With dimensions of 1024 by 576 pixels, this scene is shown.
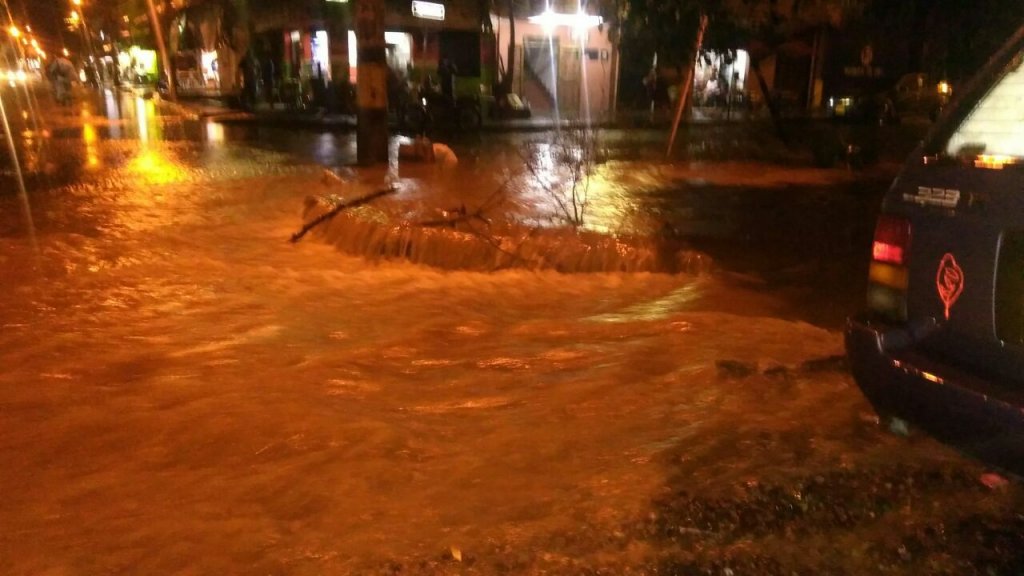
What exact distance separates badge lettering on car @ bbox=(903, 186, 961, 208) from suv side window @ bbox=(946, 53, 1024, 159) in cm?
16

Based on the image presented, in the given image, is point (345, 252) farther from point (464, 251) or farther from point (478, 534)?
point (478, 534)

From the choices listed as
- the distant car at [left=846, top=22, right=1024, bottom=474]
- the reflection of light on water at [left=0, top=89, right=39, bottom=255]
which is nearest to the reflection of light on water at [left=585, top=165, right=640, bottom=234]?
the distant car at [left=846, top=22, right=1024, bottom=474]

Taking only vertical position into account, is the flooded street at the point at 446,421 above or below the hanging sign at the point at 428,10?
below

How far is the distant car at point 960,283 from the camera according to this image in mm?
3145

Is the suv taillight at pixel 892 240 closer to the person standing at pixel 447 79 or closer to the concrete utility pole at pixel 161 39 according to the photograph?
the person standing at pixel 447 79

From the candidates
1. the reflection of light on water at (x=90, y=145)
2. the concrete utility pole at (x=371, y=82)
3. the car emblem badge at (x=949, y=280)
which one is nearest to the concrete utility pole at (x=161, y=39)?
the reflection of light on water at (x=90, y=145)

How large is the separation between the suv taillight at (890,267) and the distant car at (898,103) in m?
23.3

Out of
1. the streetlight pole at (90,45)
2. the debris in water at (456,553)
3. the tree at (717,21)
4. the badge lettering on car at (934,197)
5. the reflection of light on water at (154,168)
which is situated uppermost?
the streetlight pole at (90,45)

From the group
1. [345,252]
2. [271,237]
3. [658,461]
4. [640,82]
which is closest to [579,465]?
[658,461]

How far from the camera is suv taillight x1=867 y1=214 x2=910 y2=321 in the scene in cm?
355

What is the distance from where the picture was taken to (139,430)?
465 cm

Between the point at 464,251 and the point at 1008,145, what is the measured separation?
18.3ft

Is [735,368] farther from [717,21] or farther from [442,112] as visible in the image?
[442,112]

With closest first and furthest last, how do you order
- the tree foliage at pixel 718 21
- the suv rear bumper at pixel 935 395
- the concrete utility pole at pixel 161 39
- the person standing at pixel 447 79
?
1. the suv rear bumper at pixel 935 395
2. the tree foliage at pixel 718 21
3. the person standing at pixel 447 79
4. the concrete utility pole at pixel 161 39
